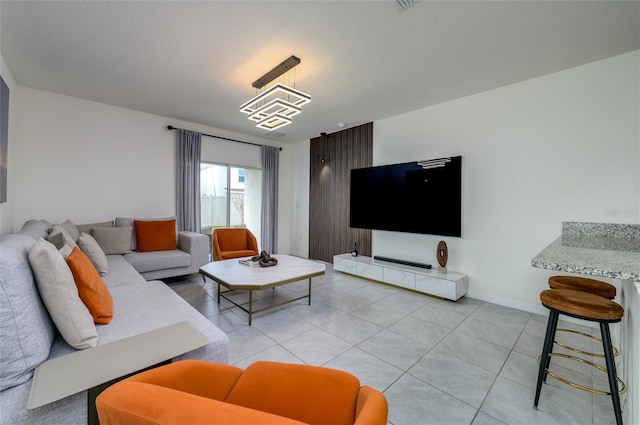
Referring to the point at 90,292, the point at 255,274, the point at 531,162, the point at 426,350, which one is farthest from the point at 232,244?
the point at 531,162

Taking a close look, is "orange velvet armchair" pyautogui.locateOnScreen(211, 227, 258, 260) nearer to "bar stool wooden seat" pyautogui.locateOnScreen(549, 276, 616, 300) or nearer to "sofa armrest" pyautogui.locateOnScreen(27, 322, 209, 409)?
"sofa armrest" pyautogui.locateOnScreen(27, 322, 209, 409)

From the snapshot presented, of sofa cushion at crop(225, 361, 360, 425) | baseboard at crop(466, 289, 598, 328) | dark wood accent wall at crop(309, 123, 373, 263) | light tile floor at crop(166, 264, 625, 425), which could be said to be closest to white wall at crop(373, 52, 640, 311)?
baseboard at crop(466, 289, 598, 328)

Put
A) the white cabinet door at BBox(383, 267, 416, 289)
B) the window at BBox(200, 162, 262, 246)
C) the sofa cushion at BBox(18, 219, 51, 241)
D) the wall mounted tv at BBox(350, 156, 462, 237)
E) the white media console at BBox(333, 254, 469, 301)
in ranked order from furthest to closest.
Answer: the window at BBox(200, 162, 262, 246)
the white cabinet door at BBox(383, 267, 416, 289)
the wall mounted tv at BBox(350, 156, 462, 237)
the white media console at BBox(333, 254, 469, 301)
the sofa cushion at BBox(18, 219, 51, 241)

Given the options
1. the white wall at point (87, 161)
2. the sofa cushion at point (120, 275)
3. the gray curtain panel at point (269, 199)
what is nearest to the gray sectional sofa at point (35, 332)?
the sofa cushion at point (120, 275)

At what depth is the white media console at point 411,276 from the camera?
3279 millimetres

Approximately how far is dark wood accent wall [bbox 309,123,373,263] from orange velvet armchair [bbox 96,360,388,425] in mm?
3785

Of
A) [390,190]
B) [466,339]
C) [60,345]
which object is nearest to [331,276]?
[390,190]

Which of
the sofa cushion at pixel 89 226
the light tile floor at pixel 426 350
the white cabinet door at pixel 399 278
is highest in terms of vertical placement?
the sofa cushion at pixel 89 226

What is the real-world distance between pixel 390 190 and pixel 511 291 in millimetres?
1982

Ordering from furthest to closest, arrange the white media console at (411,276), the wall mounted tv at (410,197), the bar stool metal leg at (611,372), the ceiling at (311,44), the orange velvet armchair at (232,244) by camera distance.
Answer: the orange velvet armchair at (232,244)
the wall mounted tv at (410,197)
the white media console at (411,276)
the ceiling at (311,44)
the bar stool metal leg at (611,372)

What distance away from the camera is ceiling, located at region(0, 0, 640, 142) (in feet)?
6.48

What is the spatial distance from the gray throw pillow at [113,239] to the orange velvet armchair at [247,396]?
3.39 meters

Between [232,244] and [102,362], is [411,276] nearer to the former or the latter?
[232,244]

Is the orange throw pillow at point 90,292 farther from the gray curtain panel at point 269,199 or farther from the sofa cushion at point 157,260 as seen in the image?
the gray curtain panel at point 269,199
